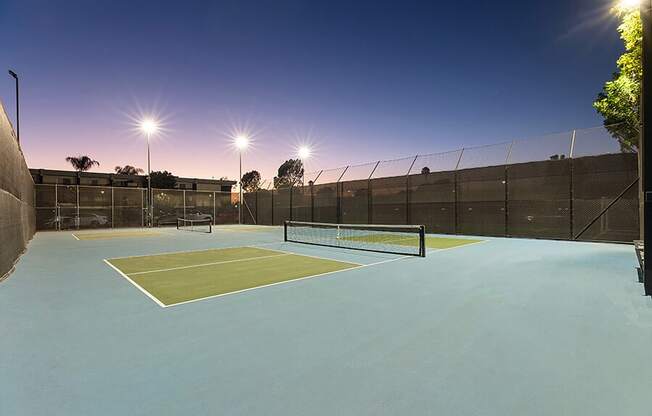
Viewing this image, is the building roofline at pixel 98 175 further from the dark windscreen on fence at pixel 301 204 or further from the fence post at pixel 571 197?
the fence post at pixel 571 197

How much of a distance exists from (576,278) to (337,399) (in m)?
6.54

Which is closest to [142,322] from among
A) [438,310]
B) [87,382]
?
[87,382]

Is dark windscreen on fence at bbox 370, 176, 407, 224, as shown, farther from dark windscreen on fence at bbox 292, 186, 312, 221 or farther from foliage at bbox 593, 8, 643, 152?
foliage at bbox 593, 8, 643, 152

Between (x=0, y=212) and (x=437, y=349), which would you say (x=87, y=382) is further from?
(x=0, y=212)

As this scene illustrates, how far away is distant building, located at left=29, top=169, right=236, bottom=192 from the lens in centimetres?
4388

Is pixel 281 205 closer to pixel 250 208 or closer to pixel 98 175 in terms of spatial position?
pixel 250 208

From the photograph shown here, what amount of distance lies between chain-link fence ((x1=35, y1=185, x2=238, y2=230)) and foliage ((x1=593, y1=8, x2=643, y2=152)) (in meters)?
23.2

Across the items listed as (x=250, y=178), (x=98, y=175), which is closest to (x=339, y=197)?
(x=98, y=175)

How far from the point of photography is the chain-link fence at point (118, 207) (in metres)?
24.8

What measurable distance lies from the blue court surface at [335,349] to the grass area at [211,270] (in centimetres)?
45

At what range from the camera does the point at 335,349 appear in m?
3.28

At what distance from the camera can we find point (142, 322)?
4133 millimetres

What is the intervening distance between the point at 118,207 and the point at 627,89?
3291 cm

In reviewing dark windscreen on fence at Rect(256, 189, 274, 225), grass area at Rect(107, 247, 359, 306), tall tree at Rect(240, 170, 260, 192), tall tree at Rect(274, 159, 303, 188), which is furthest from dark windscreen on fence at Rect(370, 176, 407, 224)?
tall tree at Rect(240, 170, 260, 192)
